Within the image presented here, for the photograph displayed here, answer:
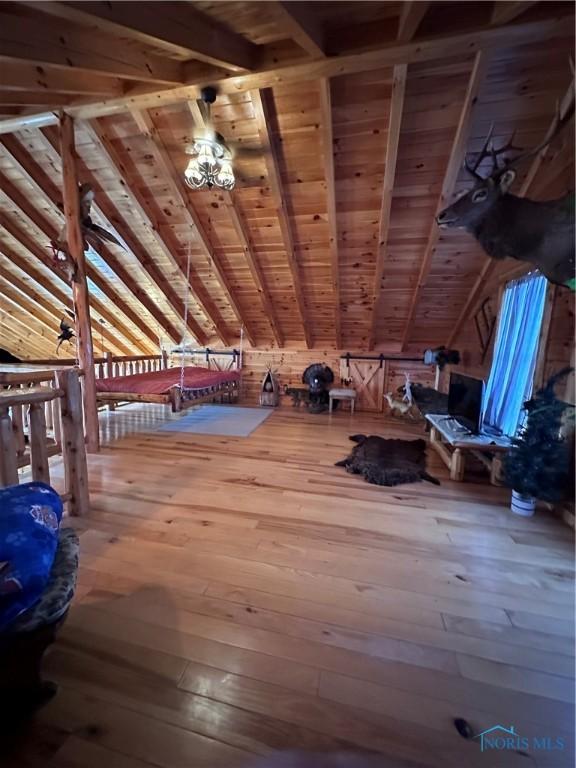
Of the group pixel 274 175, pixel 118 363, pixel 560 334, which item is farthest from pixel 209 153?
pixel 118 363

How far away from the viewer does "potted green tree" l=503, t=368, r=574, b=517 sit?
7.89 ft

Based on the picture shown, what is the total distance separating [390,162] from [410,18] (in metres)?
1.12

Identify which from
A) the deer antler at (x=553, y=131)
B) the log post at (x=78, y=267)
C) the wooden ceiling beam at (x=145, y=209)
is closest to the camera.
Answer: the deer antler at (x=553, y=131)

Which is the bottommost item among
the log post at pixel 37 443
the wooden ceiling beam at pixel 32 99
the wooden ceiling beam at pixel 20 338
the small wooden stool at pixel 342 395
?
the small wooden stool at pixel 342 395

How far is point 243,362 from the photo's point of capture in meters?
7.22

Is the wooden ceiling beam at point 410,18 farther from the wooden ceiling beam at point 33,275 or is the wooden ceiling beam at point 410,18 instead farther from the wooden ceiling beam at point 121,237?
the wooden ceiling beam at point 33,275

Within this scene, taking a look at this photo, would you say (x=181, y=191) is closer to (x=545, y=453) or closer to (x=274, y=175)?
(x=274, y=175)

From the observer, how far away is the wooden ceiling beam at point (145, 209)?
11.5 feet

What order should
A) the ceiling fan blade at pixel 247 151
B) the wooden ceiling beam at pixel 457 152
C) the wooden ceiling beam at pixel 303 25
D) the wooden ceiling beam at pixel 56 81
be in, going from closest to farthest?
the wooden ceiling beam at pixel 303 25, the wooden ceiling beam at pixel 457 152, the wooden ceiling beam at pixel 56 81, the ceiling fan blade at pixel 247 151

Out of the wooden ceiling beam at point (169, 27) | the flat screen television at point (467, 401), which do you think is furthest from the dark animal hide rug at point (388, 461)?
the wooden ceiling beam at point (169, 27)

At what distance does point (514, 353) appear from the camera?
3.48 metres

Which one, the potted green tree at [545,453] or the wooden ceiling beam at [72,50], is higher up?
the wooden ceiling beam at [72,50]

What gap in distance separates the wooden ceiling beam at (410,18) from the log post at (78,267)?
3.16m

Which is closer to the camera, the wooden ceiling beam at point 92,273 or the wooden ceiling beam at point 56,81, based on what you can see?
the wooden ceiling beam at point 56,81
